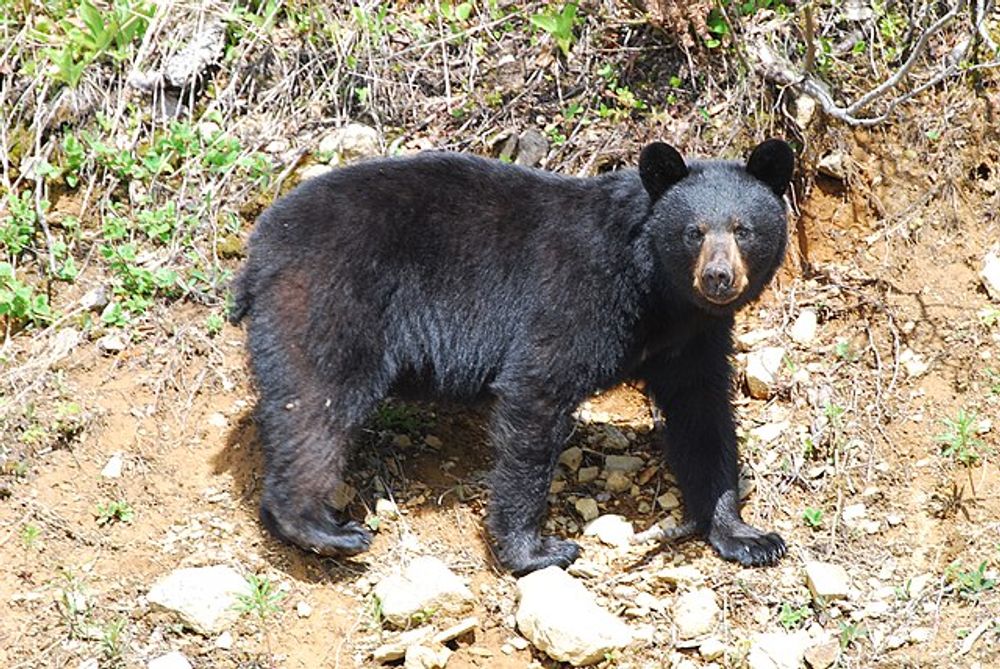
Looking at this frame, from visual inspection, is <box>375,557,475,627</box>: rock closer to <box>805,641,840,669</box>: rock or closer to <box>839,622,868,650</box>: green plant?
<box>805,641,840,669</box>: rock

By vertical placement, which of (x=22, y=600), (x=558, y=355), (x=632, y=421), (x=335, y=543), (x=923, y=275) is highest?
(x=923, y=275)

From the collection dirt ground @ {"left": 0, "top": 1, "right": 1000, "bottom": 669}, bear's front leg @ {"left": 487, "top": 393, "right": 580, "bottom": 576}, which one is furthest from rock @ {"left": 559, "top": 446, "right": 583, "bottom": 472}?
bear's front leg @ {"left": 487, "top": 393, "right": 580, "bottom": 576}

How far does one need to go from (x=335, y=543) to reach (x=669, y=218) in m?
2.11

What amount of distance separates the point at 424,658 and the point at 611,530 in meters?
1.32

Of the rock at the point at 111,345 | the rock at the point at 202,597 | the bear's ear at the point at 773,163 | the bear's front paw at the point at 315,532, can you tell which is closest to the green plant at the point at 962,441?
the bear's ear at the point at 773,163

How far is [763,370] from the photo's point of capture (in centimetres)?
748

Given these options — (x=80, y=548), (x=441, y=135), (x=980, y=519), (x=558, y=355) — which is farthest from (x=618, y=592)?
(x=441, y=135)

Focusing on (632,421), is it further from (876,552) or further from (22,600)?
(22,600)

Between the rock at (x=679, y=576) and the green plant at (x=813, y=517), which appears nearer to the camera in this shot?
the rock at (x=679, y=576)

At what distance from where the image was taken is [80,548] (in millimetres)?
6504

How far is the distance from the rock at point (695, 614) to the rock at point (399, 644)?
107cm

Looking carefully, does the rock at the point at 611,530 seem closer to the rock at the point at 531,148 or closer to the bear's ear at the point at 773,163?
the bear's ear at the point at 773,163

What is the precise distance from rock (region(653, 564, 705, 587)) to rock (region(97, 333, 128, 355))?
3083 millimetres

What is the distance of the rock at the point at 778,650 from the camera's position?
586 centimetres
